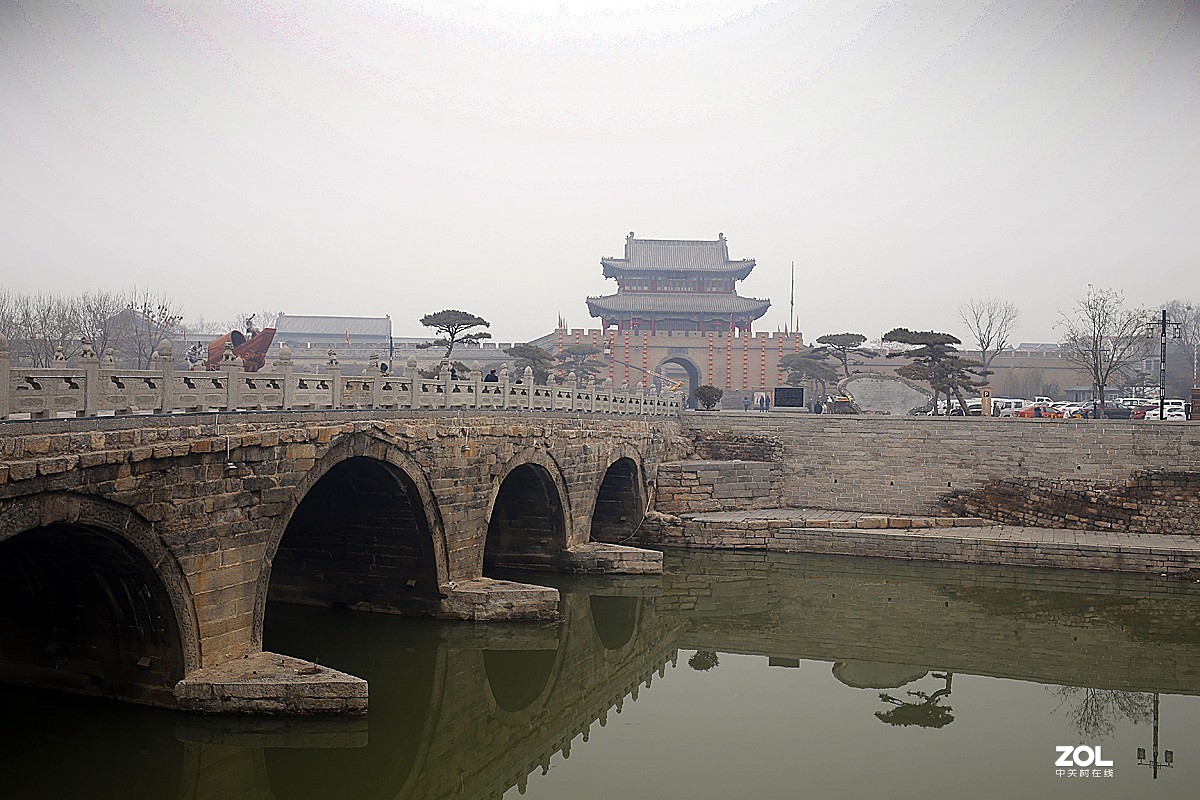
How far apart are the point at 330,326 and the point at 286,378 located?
56157 millimetres

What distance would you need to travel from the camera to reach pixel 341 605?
14.4 metres

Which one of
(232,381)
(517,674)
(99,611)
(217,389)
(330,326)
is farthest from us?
(330,326)

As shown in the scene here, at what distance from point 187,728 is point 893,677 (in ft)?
30.3

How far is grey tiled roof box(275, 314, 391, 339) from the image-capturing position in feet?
209

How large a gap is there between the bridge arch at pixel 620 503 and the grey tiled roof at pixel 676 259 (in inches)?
1310

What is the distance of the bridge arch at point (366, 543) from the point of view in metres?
13.4

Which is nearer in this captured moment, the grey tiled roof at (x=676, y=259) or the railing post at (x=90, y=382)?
the railing post at (x=90, y=382)

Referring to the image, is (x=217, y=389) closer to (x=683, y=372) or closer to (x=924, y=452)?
(x=924, y=452)

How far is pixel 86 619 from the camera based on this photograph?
31.8 ft

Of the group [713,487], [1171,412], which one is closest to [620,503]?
[713,487]

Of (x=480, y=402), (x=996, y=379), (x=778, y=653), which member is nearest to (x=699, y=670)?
(x=778, y=653)

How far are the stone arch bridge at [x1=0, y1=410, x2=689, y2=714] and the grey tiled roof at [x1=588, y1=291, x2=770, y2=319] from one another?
36.3 metres

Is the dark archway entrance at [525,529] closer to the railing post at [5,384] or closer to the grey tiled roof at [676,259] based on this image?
the railing post at [5,384]

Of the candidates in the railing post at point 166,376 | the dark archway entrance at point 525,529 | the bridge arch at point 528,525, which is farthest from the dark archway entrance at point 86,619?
the dark archway entrance at point 525,529
